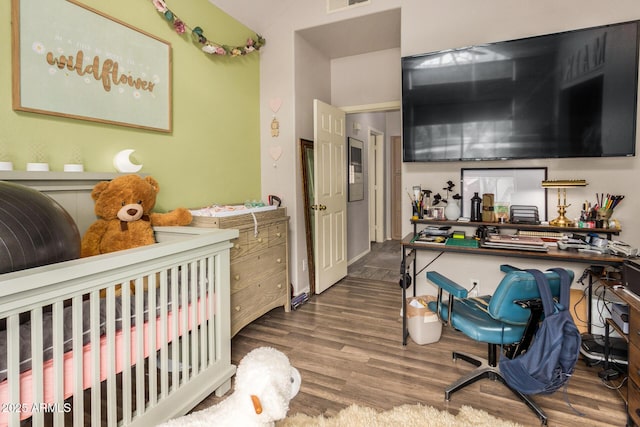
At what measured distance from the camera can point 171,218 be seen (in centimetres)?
225

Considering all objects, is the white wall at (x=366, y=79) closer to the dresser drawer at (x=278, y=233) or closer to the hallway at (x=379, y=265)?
the dresser drawer at (x=278, y=233)

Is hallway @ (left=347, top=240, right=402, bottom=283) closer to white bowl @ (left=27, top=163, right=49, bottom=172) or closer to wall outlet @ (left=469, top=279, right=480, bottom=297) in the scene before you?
wall outlet @ (left=469, top=279, right=480, bottom=297)

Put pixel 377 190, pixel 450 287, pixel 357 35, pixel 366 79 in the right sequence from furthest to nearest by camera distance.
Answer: pixel 377 190 → pixel 366 79 → pixel 357 35 → pixel 450 287

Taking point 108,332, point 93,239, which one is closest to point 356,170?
point 93,239

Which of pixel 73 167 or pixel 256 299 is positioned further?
pixel 256 299

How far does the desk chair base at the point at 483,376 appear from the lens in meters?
1.74

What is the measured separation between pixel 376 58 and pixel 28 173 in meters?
3.35

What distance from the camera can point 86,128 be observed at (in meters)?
2.03

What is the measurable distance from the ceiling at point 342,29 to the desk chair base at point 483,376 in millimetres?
2795

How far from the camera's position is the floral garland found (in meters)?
2.43

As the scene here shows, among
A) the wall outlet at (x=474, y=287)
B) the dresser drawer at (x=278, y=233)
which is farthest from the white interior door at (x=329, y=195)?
the wall outlet at (x=474, y=287)

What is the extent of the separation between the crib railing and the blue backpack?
4.95 feet

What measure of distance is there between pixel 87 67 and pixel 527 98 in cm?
279

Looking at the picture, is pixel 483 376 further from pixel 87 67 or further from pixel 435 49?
pixel 87 67
